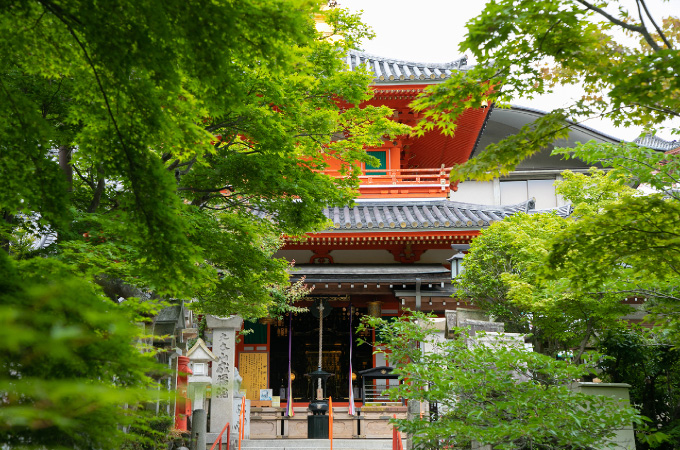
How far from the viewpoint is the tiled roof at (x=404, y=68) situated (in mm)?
15555

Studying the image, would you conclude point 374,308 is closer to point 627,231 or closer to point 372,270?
point 372,270

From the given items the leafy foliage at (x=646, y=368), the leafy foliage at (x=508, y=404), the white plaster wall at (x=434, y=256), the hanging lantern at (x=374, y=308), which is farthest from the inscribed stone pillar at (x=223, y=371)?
the leafy foliage at (x=646, y=368)

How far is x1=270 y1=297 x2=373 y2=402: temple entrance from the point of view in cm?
1636

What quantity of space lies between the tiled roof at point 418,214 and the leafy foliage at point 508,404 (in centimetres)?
745

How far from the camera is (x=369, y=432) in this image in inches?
470

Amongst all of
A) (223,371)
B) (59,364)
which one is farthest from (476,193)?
(59,364)

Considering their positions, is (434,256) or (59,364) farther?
(434,256)

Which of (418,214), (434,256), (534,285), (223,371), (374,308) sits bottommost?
(223,371)

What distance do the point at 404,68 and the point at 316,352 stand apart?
943cm

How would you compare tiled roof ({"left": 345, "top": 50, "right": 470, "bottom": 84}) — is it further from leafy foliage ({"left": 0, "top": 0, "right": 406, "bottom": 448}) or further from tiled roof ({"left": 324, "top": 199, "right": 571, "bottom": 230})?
leafy foliage ({"left": 0, "top": 0, "right": 406, "bottom": 448})

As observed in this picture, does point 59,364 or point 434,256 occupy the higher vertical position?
point 434,256

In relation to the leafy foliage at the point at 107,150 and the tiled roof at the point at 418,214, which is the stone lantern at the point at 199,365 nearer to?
the leafy foliage at the point at 107,150

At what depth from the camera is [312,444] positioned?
1080 cm

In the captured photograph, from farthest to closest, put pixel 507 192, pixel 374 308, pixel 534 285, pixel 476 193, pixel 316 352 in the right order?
pixel 507 192 → pixel 476 193 → pixel 316 352 → pixel 374 308 → pixel 534 285
